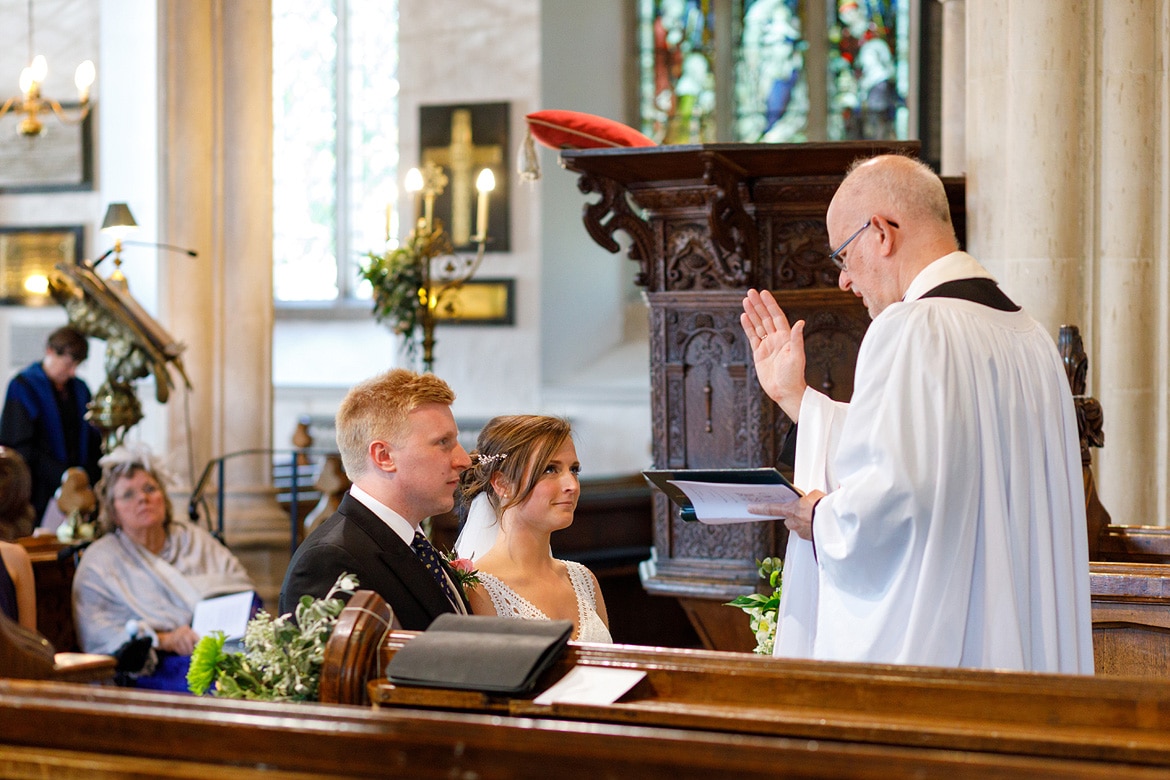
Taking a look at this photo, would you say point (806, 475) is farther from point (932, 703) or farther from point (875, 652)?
point (932, 703)

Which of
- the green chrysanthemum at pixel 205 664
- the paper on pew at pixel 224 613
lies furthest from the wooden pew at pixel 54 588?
the green chrysanthemum at pixel 205 664

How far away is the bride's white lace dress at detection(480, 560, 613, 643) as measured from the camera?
2943 mm

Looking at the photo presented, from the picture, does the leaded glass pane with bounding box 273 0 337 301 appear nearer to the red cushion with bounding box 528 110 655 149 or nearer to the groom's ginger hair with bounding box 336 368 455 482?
the red cushion with bounding box 528 110 655 149

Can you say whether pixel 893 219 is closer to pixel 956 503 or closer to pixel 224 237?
pixel 956 503

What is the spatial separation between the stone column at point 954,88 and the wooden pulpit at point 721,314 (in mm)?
2390

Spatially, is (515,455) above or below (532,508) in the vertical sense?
above

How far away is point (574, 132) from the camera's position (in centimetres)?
462

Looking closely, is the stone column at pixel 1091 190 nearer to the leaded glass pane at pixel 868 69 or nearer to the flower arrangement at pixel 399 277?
the flower arrangement at pixel 399 277

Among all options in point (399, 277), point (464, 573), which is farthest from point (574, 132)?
point (399, 277)

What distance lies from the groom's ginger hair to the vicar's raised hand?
680 millimetres

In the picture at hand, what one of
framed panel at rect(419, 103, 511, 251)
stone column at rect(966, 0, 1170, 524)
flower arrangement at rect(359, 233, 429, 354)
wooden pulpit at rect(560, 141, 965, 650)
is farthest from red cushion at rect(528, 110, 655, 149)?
framed panel at rect(419, 103, 511, 251)

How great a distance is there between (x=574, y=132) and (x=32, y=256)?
24.6ft

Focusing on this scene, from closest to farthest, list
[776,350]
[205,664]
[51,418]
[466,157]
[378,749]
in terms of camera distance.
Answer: [378,749], [205,664], [776,350], [51,418], [466,157]

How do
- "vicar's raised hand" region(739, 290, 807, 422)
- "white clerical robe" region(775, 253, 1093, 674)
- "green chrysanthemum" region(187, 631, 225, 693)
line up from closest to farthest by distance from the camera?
"green chrysanthemum" region(187, 631, 225, 693) < "white clerical robe" region(775, 253, 1093, 674) < "vicar's raised hand" region(739, 290, 807, 422)
